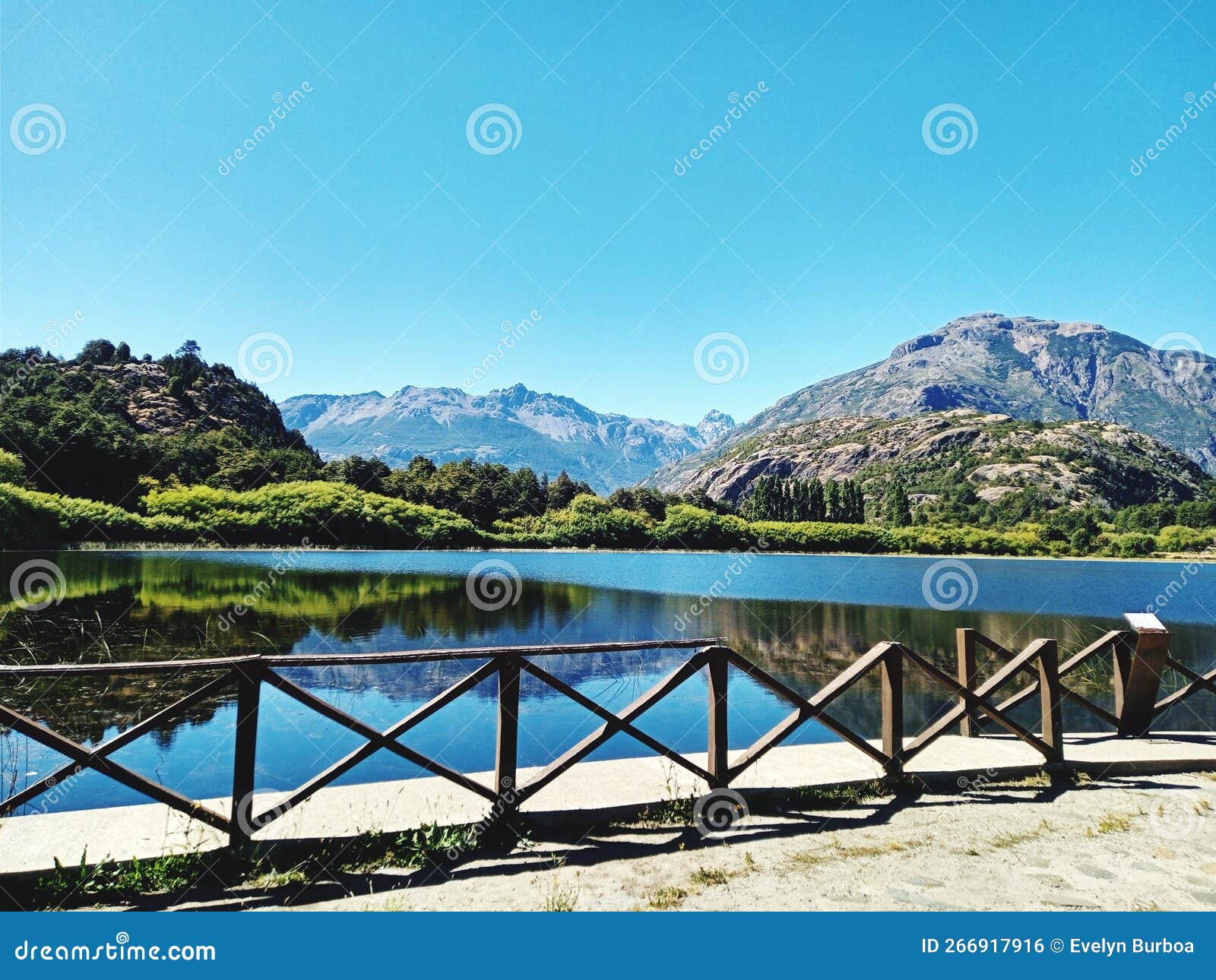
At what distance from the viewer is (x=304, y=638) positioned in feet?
75.0

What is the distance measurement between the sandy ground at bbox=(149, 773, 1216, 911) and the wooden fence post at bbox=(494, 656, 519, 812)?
543mm

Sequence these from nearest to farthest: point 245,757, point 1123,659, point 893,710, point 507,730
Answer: point 245,757 < point 507,730 < point 893,710 < point 1123,659

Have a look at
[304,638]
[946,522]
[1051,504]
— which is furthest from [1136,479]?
[304,638]

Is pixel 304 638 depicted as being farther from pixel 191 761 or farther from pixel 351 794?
pixel 351 794

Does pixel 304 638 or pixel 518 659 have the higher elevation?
pixel 518 659

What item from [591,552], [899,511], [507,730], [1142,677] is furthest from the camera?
[899,511]

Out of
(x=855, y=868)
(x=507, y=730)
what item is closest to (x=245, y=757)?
(x=507, y=730)

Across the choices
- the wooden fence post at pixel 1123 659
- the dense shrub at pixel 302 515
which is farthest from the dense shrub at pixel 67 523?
the wooden fence post at pixel 1123 659

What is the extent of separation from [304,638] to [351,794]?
59.5 ft

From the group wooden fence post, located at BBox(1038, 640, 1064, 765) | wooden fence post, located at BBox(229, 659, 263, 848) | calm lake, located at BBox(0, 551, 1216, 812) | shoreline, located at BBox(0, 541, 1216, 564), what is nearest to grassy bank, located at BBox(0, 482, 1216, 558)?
shoreline, located at BBox(0, 541, 1216, 564)

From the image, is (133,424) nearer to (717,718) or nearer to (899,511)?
(717,718)

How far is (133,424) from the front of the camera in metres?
120

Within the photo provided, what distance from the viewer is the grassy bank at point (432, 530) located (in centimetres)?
7056

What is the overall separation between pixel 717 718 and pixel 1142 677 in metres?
7.13
